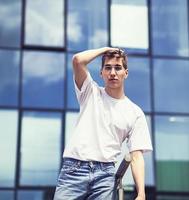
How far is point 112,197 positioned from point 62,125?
6.97 meters

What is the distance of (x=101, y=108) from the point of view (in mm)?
2906

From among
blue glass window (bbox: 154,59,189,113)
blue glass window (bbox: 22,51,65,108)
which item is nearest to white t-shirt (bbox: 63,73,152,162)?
blue glass window (bbox: 22,51,65,108)

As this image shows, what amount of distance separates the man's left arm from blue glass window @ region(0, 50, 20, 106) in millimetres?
6979

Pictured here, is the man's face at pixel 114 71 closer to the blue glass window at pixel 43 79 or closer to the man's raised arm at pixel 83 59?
the man's raised arm at pixel 83 59

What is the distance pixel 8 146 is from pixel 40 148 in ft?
1.80

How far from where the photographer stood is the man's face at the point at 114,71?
9.41ft

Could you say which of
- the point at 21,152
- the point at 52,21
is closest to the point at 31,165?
the point at 21,152

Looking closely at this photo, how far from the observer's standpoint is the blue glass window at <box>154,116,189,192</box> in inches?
386

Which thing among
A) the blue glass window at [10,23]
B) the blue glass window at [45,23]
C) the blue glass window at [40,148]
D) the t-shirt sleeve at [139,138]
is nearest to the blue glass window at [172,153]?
the blue glass window at [40,148]

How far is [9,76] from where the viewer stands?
9.81 meters

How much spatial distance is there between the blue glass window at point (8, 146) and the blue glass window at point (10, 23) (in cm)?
132

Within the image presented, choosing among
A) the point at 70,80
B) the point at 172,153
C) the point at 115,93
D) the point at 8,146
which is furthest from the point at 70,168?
the point at 172,153

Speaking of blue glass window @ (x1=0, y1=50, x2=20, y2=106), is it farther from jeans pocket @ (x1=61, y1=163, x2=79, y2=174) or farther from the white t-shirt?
jeans pocket @ (x1=61, y1=163, x2=79, y2=174)

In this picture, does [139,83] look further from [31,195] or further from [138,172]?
[138,172]
